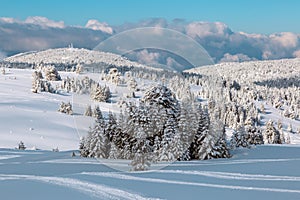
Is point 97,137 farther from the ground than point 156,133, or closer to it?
closer to it

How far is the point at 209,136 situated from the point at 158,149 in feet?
36.0

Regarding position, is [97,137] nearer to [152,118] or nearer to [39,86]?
[152,118]

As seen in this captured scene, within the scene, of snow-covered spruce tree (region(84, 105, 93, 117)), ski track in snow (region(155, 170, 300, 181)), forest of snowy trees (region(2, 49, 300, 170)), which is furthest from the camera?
snow-covered spruce tree (region(84, 105, 93, 117))

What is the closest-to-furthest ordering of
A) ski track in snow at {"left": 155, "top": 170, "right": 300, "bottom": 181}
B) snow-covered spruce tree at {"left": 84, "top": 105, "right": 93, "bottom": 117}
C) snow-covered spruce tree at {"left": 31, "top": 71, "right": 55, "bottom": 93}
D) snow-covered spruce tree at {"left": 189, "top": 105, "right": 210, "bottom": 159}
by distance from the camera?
ski track in snow at {"left": 155, "top": 170, "right": 300, "bottom": 181} → snow-covered spruce tree at {"left": 84, "top": 105, "right": 93, "bottom": 117} → snow-covered spruce tree at {"left": 189, "top": 105, "right": 210, "bottom": 159} → snow-covered spruce tree at {"left": 31, "top": 71, "right": 55, "bottom": 93}

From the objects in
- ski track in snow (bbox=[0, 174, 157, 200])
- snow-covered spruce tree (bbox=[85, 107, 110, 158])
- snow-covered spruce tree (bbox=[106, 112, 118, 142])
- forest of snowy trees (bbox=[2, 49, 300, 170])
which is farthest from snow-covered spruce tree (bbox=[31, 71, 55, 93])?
ski track in snow (bbox=[0, 174, 157, 200])

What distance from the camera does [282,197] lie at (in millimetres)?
13227

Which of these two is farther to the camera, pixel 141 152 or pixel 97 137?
pixel 97 137

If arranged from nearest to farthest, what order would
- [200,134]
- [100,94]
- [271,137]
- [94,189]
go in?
[94,189] → [100,94] → [200,134] → [271,137]

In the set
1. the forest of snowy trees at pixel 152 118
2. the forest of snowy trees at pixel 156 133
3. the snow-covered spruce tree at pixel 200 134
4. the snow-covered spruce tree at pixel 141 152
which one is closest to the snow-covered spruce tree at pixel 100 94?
the forest of snowy trees at pixel 152 118

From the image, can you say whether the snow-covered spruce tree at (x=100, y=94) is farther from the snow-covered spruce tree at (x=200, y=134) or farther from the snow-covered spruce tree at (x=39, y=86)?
the snow-covered spruce tree at (x=39, y=86)

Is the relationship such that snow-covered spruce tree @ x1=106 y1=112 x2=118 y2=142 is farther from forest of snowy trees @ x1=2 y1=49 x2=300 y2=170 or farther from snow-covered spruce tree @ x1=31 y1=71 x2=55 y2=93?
snow-covered spruce tree @ x1=31 y1=71 x2=55 y2=93

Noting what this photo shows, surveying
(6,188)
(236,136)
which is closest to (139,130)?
(6,188)

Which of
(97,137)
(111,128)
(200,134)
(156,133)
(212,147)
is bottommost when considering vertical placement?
(212,147)

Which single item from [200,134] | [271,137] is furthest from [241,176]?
[271,137]
